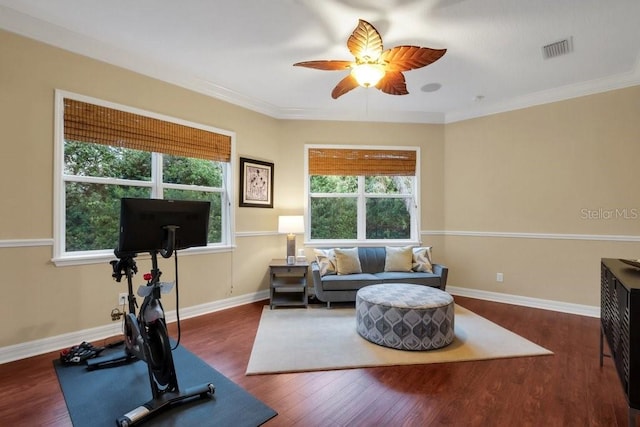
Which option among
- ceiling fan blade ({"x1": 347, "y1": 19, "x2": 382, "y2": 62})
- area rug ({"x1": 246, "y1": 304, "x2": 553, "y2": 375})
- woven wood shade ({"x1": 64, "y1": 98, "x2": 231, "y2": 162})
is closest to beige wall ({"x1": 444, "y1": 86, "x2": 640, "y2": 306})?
area rug ({"x1": 246, "y1": 304, "x2": 553, "y2": 375})

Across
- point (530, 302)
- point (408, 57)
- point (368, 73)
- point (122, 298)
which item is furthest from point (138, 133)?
point (530, 302)

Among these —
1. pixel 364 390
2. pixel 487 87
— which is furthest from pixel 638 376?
pixel 487 87

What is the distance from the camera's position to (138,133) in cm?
314

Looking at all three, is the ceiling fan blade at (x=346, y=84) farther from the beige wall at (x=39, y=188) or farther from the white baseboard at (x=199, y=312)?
the white baseboard at (x=199, y=312)

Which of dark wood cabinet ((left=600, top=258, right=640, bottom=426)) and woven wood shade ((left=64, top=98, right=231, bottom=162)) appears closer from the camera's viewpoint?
dark wood cabinet ((left=600, top=258, right=640, bottom=426))

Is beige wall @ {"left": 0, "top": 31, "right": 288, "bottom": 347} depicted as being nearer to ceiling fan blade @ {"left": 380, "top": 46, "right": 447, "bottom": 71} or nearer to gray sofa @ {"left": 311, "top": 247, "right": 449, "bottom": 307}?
gray sofa @ {"left": 311, "top": 247, "right": 449, "bottom": 307}

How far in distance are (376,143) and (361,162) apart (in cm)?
39

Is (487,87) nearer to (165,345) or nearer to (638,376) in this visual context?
(638,376)

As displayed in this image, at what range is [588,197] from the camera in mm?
3693

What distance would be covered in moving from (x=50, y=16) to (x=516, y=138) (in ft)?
Answer: 17.2

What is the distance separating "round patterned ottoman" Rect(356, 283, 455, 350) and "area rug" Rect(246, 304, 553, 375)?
0.07 m

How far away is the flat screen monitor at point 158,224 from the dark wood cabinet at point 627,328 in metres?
2.48

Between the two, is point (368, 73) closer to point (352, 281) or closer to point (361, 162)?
point (361, 162)

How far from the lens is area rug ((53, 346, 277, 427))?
1771 mm
